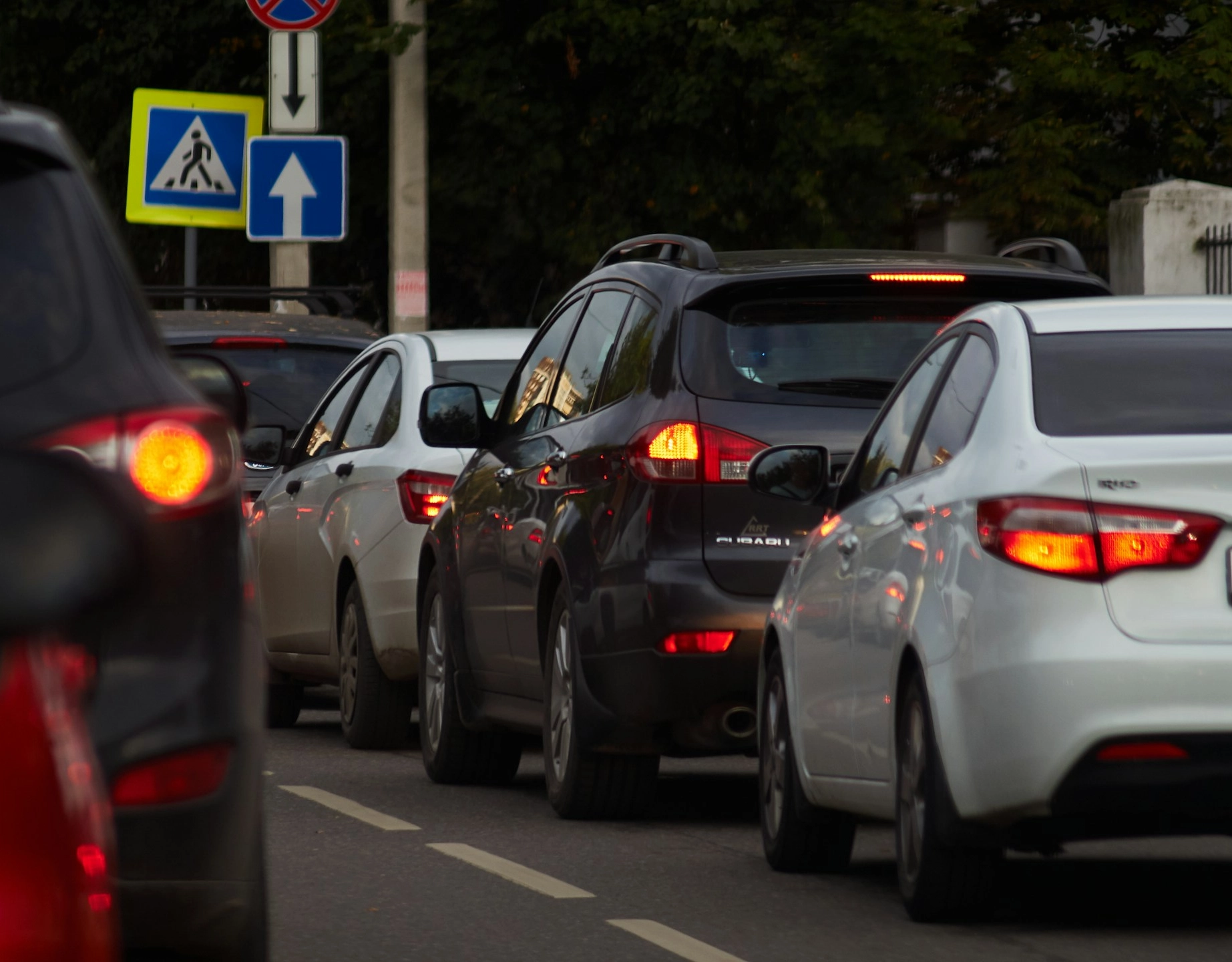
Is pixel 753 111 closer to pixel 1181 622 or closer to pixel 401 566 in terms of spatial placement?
pixel 401 566

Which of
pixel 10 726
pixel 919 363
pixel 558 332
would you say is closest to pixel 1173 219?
pixel 558 332

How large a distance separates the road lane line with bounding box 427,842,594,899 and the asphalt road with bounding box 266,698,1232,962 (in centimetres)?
1

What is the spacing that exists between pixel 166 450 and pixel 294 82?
55.1 feet

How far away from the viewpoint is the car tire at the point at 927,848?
653 cm

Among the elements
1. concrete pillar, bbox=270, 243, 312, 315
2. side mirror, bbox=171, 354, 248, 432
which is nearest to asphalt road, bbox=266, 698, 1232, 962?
side mirror, bbox=171, 354, 248, 432

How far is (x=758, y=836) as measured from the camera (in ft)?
29.2

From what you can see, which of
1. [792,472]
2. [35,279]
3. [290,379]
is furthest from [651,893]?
[290,379]

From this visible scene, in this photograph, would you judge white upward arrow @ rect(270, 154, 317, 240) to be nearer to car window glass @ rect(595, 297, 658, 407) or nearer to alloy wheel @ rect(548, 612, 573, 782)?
car window glass @ rect(595, 297, 658, 407)

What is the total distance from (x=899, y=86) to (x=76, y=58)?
804cm

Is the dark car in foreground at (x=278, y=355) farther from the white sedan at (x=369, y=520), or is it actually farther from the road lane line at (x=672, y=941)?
the road lane line at (x=672, y=941)

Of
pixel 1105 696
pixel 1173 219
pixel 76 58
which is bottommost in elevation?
pixel 1105 696

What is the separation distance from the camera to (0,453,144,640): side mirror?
229 cm

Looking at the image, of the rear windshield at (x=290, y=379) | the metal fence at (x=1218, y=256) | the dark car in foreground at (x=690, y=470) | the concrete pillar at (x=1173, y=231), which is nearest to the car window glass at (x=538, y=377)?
the dark car in foreground at (x=690, y=470)

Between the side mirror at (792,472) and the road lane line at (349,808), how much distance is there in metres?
1.97
